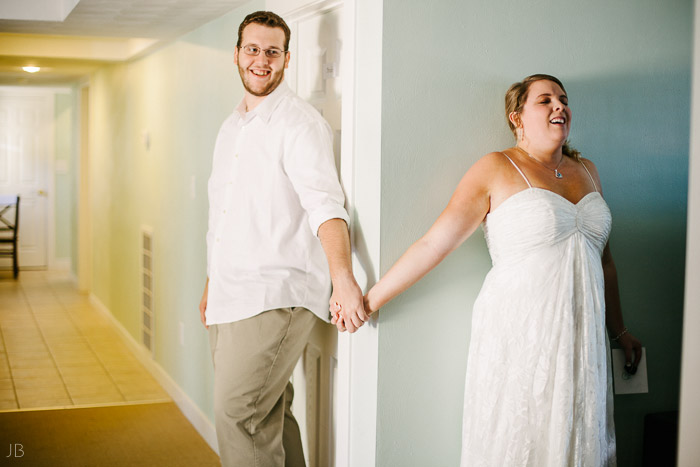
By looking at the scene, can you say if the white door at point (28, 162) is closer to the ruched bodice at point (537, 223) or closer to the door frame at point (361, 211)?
the door frame at point (361, 211)

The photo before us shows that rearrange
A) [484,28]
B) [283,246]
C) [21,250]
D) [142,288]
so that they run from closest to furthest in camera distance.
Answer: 1. [484,28]
2. [283,246]
3. [142,288]
4. [21,250]

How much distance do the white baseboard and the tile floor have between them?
0.16 ft

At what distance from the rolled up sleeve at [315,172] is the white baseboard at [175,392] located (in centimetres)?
177

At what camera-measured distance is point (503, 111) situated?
7.04ft

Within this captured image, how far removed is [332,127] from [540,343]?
99 cm

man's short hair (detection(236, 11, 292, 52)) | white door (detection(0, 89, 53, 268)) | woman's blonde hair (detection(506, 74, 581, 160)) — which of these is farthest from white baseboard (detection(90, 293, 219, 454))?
white door (detection(0, 89, 53, 268))

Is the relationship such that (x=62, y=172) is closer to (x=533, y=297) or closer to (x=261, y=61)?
(x=261, y=61)

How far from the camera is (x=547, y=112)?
1967 mm

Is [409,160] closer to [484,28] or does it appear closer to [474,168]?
[474,168]

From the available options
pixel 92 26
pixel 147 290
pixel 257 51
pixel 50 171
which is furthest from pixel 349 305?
pixel 50 171

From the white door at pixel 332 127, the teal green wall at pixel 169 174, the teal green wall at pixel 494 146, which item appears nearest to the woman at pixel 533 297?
the teal green wall at pixel 494 146

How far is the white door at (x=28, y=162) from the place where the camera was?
9.12 metres

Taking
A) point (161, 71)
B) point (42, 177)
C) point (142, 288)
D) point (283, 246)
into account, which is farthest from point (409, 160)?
point (42, 177)

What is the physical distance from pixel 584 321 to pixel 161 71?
3256 mm
